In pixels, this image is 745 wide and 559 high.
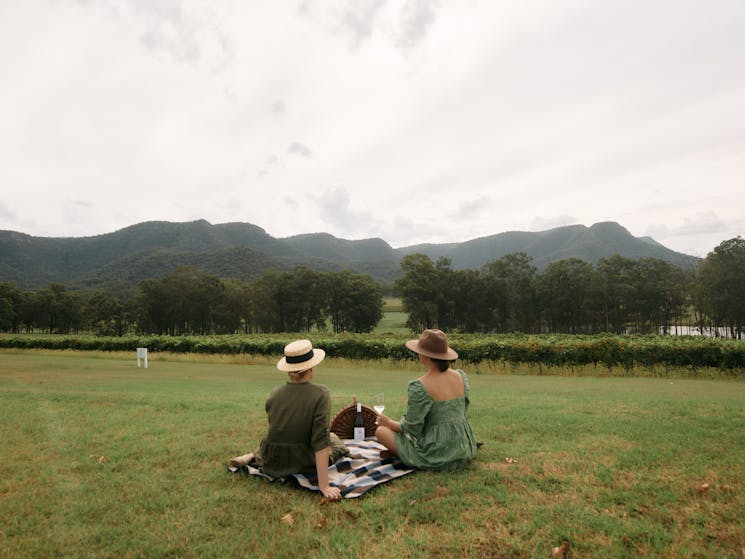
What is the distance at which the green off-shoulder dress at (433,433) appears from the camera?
5270 mm

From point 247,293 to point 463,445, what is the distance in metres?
85.7

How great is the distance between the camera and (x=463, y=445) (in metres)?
5.36

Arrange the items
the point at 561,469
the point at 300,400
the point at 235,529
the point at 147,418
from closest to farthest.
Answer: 1. the point at 235,529
2. the point at 300,400
3. the point at 561,469
4. the point at 147,418

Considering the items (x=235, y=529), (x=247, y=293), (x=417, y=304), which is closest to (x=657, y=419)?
(x=235, y=529)

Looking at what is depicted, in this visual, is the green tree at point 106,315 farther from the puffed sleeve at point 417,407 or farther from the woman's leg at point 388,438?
the puffed sleeve at point 417,407

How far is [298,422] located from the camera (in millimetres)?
4859

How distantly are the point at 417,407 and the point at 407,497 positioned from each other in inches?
40.6

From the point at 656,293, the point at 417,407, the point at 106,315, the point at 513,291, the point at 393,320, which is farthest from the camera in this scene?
the point at 393,320

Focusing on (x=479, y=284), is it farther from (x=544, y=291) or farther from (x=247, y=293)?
(x=247, y=293)

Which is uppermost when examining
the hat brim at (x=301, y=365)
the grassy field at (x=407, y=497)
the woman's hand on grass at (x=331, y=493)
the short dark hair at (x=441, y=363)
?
the hat brim at (x=301, y=365)

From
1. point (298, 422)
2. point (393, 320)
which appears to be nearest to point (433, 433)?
point (298, 422)

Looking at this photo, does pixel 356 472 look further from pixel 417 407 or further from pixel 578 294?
pixel 578 294

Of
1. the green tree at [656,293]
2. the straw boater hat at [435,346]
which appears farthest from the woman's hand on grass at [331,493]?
the green tree at [656,293]

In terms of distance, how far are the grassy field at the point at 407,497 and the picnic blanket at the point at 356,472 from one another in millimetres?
111
